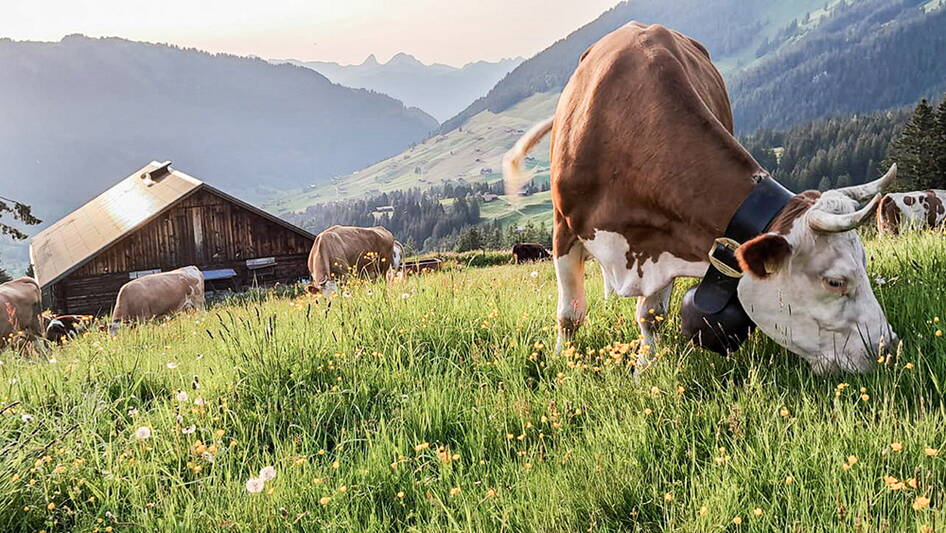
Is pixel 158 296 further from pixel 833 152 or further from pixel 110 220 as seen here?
pixel 833 152

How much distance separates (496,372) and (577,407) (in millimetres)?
816

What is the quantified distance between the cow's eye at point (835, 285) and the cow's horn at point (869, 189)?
48 centimetres

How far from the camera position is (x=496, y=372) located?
3.97m

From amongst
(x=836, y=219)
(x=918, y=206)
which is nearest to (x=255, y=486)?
(x=836, y=219)

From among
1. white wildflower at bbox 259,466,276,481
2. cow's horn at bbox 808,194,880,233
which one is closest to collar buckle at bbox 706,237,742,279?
cow's horn at bbox 808,194,880,233

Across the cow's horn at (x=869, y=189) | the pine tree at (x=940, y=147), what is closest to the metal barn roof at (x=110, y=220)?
the cow's horn at (x=869, y=189)

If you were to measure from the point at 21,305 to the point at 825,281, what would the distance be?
813 inches

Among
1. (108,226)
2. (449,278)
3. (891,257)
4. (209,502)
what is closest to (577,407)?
(209,502)

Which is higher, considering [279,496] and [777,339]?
[777,339]

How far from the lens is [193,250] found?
41562mm

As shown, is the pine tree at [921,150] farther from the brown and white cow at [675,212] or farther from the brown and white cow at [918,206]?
the brown and white cow at [675,212]

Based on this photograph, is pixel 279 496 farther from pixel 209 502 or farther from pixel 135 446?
pixel 135 446

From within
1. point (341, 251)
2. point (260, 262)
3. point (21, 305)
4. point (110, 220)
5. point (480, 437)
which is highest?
point (480, 437)

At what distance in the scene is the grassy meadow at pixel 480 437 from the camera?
7.53 feet
